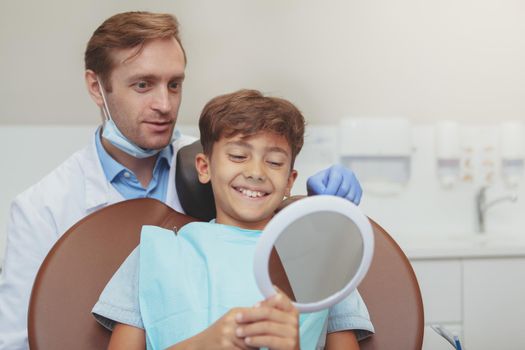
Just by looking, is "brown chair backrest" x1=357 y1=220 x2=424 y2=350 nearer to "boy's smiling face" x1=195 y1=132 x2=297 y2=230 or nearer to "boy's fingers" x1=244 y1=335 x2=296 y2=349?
"boy's smiling face" x1=195 y1=132 x2=297 y2=230

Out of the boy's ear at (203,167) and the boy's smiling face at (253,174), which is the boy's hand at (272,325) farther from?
the boy's ear at (203,167)

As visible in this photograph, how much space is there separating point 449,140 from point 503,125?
10.4 inches

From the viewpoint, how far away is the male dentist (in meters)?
1.43

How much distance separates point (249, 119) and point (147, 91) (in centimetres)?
47

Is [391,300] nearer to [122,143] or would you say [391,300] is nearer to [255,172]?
[255,172]

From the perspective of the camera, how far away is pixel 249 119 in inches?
46.4

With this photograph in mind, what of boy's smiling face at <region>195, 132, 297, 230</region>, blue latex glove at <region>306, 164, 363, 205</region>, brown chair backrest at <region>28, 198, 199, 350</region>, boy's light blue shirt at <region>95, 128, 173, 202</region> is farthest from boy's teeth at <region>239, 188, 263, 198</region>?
boy's light blue shirt at <region>95, 128, 173, 202</region>

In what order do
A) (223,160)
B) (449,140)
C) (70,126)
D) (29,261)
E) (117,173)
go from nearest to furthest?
1. (223,160)
2. (29,261)
3. (117,173)
4. (70,126)
5. (449,140)

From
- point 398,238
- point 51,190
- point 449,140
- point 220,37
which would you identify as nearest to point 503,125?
point 449,140

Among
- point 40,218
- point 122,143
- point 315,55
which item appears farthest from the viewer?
point 315,55

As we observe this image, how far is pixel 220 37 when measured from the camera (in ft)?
8.30

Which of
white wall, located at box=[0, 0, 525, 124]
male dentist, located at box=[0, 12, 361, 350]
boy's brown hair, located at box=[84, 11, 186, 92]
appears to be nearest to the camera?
male dentist, located at box=[0, 12, 361, 350]

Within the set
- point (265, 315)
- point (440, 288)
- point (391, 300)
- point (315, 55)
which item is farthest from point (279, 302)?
point (315, 55)

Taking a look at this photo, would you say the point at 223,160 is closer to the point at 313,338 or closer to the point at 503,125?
the point at 313,338
